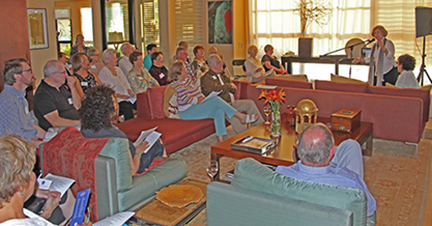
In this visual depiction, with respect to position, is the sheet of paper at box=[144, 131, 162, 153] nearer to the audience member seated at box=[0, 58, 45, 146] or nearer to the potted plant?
the audience member seated at box=[0, 58, 45, 146]

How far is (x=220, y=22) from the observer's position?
11781 millimetres

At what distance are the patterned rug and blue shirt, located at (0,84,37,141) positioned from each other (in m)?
1.82

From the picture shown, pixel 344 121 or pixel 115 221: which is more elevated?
pixel 344 121

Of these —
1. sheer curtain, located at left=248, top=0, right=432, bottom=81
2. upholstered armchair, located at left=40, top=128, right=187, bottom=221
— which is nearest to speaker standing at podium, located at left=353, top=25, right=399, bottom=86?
sheer curtain, located at left=248, top=0, right=432, bottom=81

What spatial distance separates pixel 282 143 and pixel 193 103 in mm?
1666

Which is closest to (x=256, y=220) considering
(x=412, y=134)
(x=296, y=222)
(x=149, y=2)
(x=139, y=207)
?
(x=296, y=222)

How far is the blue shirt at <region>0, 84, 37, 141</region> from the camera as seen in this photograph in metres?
4.08

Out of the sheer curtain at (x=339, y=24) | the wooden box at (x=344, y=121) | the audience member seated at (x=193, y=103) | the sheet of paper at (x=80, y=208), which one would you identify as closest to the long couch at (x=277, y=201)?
the sheet of paper at (x=80, y=208)

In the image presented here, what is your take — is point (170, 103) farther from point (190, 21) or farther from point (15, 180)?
point (190, 21)

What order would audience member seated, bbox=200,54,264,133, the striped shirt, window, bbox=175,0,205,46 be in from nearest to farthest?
the striped shirt → audience member seated, bbox=200,54,264,133 → window, bbox=175,0,205,46

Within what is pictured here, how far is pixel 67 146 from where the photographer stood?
131 inches

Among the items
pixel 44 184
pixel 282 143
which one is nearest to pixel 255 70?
pixel 282 143

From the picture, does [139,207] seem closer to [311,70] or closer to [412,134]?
[412,134]

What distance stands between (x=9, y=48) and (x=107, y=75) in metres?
1.62
